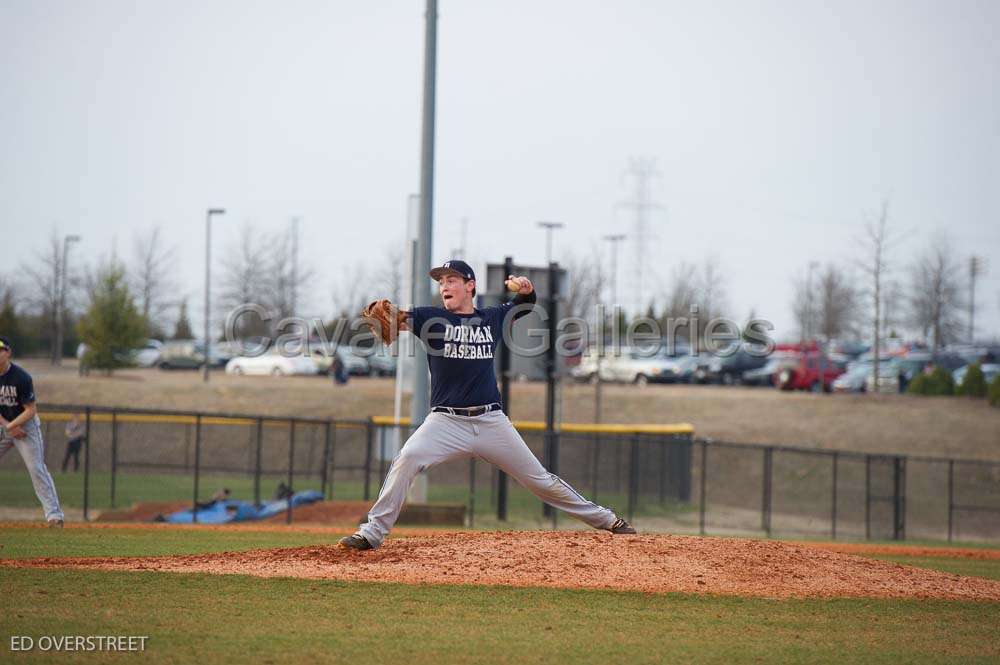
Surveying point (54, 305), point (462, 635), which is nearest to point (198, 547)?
point (462, 635)

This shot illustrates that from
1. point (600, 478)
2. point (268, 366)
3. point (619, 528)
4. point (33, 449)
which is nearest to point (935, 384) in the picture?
point (600, 478)

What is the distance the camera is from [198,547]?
11.7 m

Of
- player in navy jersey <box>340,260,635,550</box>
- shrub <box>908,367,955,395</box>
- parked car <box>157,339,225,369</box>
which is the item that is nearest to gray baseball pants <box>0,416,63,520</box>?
player in navy jersey <box>340,260,635,550</box>

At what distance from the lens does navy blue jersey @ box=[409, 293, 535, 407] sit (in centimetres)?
878

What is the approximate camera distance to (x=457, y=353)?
347 inches

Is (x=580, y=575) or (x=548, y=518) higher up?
(x=580, y=575)

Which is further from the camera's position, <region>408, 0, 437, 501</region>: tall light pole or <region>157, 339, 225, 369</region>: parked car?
<region>157, 339, 225, 369</region>: parked car

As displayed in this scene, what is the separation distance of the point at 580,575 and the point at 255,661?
316 cm

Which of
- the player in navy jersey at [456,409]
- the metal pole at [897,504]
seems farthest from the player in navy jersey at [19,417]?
the metal pole at [897,504]

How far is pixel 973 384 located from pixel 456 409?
37991mm

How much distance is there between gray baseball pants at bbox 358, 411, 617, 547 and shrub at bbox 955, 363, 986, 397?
3741cm

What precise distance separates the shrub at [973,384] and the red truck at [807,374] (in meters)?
5.48

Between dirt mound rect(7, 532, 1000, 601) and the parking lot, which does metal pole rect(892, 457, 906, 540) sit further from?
dirt mound rect(7, 532, 1000, 601)

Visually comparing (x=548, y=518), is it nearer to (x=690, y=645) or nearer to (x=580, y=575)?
(x=580, y=575)
